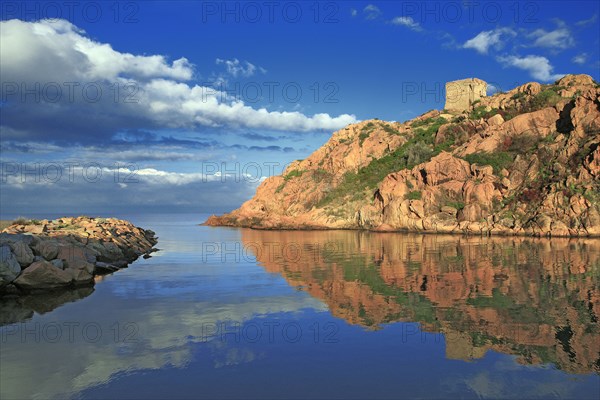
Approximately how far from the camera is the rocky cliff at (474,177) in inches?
2496

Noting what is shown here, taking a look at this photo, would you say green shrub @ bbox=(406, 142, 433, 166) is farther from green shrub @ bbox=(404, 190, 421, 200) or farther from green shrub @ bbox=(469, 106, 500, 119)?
green shrub @ bbox=(469, 106, 500, 119)

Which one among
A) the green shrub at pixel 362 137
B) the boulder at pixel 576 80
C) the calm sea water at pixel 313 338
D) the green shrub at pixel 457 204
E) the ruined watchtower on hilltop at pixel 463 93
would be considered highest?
the ruined watchtower on hilltop at pixel 463 93

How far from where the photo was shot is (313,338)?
44.7 ft

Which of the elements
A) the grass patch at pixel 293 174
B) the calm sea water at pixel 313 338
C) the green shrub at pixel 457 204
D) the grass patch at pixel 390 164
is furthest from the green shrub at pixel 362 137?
the calm sea water at pixel 313 338

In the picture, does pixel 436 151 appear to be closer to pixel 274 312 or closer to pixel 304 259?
pixel 304 259

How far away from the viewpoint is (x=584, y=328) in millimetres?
13875

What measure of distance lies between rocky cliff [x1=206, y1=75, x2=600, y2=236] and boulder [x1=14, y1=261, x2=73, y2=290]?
5841cm

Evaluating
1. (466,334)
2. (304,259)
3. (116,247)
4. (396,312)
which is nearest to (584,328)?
(466,334)

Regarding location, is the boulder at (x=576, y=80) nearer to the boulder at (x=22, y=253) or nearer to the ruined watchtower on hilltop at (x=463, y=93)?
the ruined watchtower on hilltop at (x=463, y=93)

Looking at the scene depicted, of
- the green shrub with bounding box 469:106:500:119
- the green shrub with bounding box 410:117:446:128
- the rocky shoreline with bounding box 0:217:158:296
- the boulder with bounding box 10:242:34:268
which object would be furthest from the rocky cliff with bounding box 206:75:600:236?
the boulder with bounding box 10:242:34:268

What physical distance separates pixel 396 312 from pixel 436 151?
81949mm

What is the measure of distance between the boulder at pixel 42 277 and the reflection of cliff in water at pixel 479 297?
39.9 feet

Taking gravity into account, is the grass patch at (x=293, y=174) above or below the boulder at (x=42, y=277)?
above

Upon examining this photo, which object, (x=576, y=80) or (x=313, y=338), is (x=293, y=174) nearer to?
(x=576, y=80)
